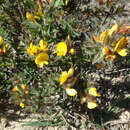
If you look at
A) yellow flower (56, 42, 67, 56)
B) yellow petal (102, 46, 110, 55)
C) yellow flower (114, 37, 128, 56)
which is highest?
yellow flower (56, 42, 67, 56)

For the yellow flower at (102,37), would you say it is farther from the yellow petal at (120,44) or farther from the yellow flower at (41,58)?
the yellow flower at (41,58)

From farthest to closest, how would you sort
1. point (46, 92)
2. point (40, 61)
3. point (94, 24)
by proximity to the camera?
point (94, 24), point (46, 92), point (40, 61)

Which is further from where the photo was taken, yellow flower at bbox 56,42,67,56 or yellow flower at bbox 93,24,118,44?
yellow flower at bbox 56,42,67,56

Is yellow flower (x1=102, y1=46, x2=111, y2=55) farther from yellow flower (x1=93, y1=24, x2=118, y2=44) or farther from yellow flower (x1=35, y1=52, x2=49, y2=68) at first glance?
yellow flower (x1=35, y1=52, x2=49, y2=68)

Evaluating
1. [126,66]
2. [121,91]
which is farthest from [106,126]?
[126,66]

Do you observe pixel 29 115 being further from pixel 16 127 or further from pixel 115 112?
pixel 115 112

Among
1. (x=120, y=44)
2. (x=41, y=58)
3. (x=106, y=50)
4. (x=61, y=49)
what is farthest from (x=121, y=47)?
(x=41, y=58)

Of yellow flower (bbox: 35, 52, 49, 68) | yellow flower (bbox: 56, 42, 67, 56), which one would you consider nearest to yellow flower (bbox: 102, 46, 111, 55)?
yellow flower (bbox: 56, 42, 67, 56)

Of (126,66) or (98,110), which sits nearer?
(98,110)
